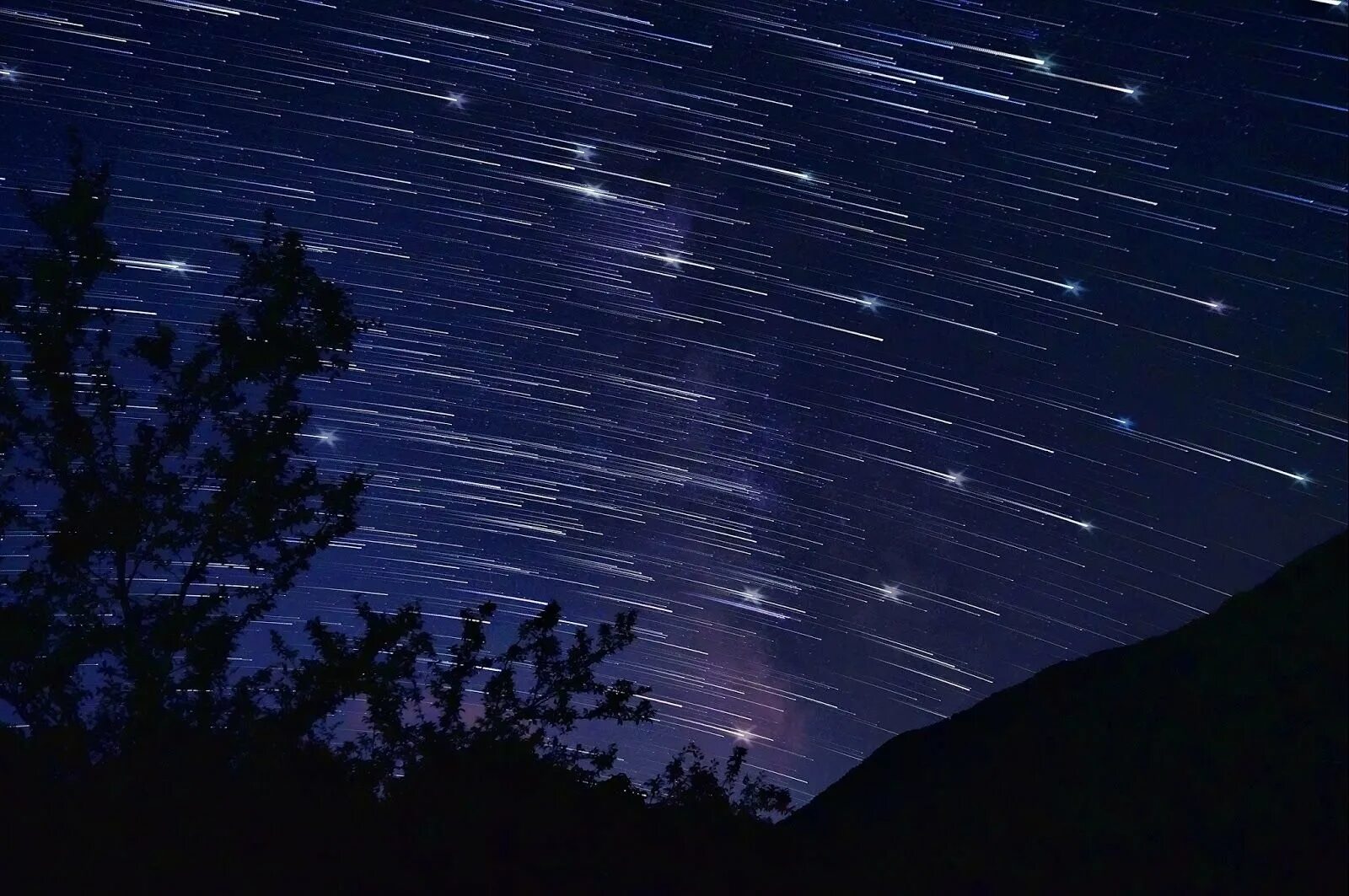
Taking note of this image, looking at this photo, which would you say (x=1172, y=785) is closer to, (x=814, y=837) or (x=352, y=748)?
(x=814, y=837)

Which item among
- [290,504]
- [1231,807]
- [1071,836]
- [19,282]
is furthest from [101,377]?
[1231,807]

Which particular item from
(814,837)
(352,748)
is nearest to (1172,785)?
(814,837)

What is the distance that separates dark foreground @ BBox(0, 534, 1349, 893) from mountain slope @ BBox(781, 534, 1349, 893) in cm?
3

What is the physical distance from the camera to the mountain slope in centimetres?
782

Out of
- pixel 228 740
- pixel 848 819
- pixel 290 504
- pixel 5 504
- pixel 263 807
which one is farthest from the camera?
pixel 848 819

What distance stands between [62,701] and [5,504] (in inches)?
83.4

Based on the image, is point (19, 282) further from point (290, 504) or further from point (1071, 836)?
point (1071, 836)

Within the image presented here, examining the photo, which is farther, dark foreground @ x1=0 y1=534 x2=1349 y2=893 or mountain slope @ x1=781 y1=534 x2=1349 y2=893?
mountain slope @ x1=781 y1=534 x2=1349 y2=893

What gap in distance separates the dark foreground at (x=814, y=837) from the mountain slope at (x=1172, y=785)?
1.2 inches

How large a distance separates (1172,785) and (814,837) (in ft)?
14.9

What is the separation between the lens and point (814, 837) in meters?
12.1

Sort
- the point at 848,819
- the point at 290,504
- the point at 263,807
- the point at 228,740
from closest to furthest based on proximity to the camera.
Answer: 1. the point at 263,807
2. the point at 228,740
3. the point at 290,504
4. the point at 848,819

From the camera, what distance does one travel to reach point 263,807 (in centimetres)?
752

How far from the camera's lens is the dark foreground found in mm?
7016
